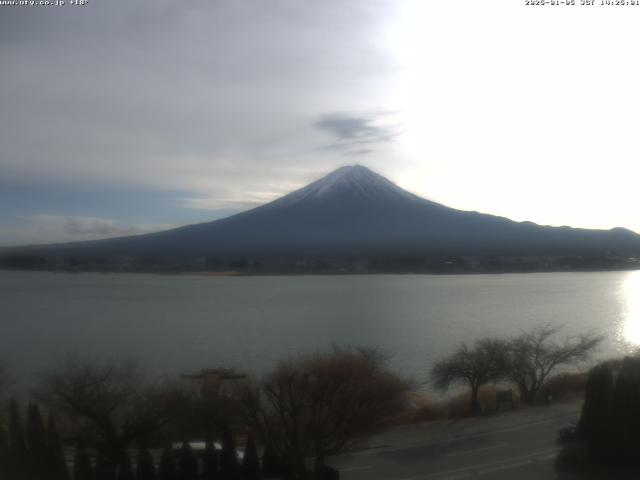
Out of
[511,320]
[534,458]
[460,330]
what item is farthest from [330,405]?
[511,320]

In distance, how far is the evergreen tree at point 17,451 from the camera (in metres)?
3.07

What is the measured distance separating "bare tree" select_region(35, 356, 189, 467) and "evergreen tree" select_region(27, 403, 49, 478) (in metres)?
0.31

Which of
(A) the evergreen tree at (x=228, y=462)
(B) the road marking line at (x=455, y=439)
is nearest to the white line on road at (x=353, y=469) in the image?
(B) the road marking line at (x=455, y=439)

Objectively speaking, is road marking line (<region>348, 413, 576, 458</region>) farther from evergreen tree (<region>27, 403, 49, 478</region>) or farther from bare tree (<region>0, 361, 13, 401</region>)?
bare tree (<region>0, 361, 13, 401</region>)

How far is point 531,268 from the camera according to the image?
915 inches

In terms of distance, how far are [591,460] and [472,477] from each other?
0.73m

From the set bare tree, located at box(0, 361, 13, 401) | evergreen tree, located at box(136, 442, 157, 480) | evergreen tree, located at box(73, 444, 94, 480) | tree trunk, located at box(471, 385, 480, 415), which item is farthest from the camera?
tree trunk, located at box(471, 385, 480, 415)

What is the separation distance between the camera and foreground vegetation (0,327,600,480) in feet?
10.6

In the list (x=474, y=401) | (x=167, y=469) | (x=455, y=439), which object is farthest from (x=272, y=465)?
(x=474, y=401)

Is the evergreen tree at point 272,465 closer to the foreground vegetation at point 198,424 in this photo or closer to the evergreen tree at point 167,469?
the foreground vegetation at point 198,424

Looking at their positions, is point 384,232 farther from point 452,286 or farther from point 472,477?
point 472,477

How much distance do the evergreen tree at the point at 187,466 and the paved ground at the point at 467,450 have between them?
34.4 inches

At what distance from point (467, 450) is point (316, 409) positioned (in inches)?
41.2

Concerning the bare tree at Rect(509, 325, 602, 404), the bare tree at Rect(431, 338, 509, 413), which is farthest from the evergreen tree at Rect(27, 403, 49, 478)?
the bare tree at Rect(509, 325, 602, 404)
